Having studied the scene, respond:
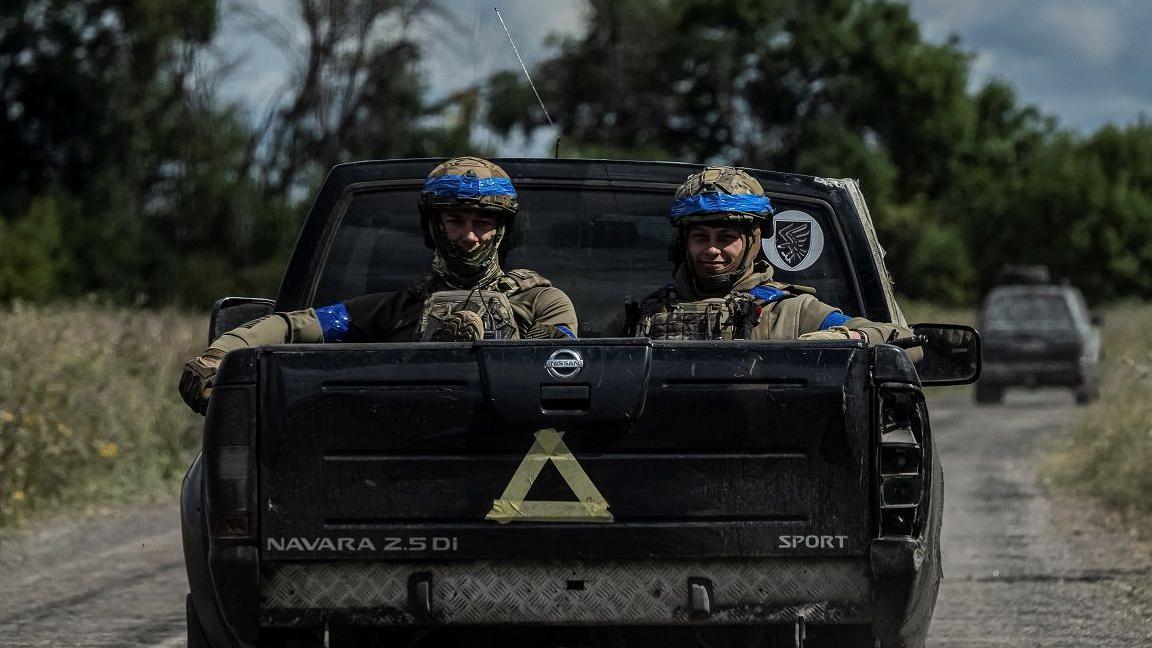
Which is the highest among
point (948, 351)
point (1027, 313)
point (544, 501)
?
point (1027, 313)

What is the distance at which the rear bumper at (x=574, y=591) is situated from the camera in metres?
4.53

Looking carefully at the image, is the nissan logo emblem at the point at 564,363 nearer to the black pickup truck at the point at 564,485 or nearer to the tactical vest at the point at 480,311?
the black pickup truck at the point at 564,485

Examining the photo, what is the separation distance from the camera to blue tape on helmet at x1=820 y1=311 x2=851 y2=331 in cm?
554

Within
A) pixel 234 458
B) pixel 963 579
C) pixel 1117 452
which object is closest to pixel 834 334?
pixel 234 458

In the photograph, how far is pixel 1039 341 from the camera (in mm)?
27609

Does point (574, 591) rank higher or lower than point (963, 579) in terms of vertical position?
higher

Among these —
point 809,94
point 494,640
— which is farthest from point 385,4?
point 494,640

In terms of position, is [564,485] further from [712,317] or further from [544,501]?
[712,317]

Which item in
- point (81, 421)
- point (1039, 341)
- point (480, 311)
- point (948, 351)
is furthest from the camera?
point (1039, 341)

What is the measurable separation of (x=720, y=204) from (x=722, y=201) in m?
0.01

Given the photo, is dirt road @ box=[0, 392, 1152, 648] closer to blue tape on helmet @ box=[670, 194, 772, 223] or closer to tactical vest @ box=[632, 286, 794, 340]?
tactical vest @ box=[632, 286, 794, 340]

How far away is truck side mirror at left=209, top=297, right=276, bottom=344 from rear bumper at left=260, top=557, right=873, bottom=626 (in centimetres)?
126

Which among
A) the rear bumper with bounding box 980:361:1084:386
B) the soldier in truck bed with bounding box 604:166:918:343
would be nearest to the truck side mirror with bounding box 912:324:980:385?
the soldier in truck bed with bounding box 604:166:918:343

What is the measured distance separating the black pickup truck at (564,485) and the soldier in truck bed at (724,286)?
3.38 feet
